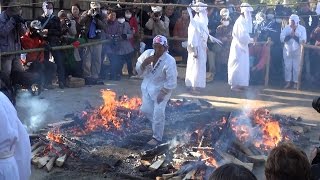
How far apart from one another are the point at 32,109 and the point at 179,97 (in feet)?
11.6

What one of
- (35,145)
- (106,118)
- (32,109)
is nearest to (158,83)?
(106,118)

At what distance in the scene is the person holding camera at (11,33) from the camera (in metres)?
10.5

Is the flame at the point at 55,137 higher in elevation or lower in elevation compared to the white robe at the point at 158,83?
lower

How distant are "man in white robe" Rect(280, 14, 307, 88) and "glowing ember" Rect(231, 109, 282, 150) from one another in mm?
4601

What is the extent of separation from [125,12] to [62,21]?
2414 millimetres

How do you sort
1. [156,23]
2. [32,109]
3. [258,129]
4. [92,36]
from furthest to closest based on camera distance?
[156,23]
[92,36]
[32,109]
[258,129]

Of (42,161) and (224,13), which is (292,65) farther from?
(42,161)

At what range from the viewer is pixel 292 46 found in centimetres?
1380

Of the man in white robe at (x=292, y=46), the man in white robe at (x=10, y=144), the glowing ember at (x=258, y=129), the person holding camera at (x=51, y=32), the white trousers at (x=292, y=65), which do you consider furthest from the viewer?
the white trousers at (x=292, y=65)

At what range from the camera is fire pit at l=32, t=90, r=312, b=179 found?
23.3 feet

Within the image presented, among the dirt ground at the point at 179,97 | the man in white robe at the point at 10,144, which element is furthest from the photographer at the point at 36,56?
the man in white robe at the point at 10,144

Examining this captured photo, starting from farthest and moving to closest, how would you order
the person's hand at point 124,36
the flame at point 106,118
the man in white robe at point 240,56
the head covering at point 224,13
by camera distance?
the head covering at point 224,13
the person's hand at point 124,36
the man in white robe at point 240,56
the flame at point 106,118

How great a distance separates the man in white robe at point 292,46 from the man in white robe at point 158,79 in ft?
21.4

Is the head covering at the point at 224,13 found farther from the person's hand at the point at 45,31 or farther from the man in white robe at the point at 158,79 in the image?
the man in white robe at the point at 158,79
